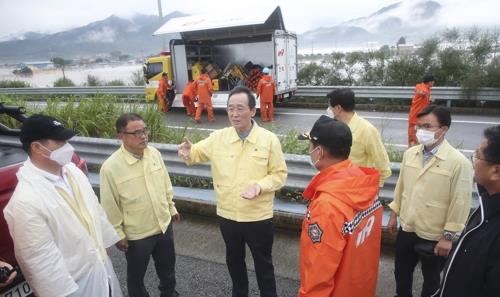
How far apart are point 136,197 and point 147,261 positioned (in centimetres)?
54

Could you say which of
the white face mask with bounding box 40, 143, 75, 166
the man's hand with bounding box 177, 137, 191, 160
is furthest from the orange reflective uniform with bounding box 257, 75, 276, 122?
the white face mask with bounding box 40, 143, 75, 166

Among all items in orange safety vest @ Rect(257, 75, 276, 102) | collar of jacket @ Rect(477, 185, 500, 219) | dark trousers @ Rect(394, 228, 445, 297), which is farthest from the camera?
orange safety vest @ Rect(257, 75, 276, 102)

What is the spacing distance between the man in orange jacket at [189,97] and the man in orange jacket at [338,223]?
425 inches

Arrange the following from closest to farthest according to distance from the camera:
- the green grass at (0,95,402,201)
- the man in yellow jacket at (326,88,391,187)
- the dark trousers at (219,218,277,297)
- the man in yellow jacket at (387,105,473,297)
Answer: the man in yellow jacket at (387,105,473,297) < the dark trousers at (219,218,277,297) < the man in yellow jacket at (326,88,391,187) < the green grass at (0,95,402,201)

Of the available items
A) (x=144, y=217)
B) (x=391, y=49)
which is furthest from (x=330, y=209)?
(x=391, y=49)

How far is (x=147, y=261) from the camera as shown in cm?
287

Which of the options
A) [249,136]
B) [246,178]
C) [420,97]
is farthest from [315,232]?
[420,97]

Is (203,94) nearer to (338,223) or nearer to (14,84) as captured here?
(338,223)

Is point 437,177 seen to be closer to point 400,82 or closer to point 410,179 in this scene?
point 410,179

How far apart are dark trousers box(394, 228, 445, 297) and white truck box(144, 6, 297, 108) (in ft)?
32.1

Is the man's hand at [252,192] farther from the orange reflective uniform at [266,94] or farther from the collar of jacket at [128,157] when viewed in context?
the orange reflective uniform at [266,94]

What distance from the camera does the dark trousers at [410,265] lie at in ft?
8.66

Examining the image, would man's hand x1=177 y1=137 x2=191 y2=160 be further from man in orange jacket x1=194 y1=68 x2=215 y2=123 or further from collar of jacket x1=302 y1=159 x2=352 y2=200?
man in orange jacket x1=194 y1=68 x2=215 y2=123

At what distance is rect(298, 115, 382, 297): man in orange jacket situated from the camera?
173cm
